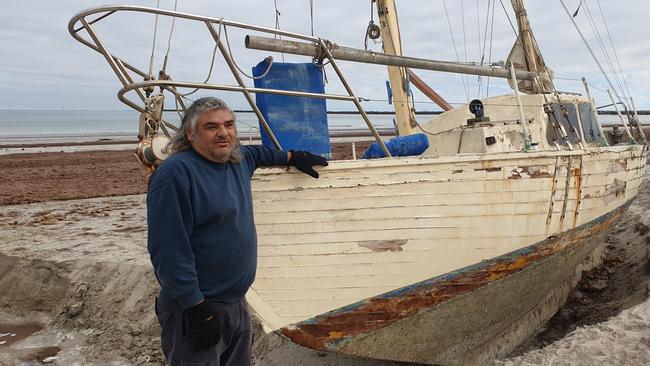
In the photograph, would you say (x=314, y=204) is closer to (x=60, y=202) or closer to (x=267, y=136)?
(x=267, y=136)

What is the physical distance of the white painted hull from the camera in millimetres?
3811

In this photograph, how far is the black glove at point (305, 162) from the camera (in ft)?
11.7

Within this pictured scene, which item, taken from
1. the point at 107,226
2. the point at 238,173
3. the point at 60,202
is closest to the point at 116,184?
the point at 60,202

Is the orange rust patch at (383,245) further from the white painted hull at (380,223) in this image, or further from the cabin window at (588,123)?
the cabin window at (588,123)

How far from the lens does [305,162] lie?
11.7 ft

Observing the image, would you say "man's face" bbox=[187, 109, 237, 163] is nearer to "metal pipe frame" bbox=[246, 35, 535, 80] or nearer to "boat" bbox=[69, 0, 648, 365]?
"boat" bbox=[69, 0, 648, 365]

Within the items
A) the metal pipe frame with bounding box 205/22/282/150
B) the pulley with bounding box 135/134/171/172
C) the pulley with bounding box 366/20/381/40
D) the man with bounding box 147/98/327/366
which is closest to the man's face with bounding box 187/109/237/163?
the man with bounding box 147/98/327/366

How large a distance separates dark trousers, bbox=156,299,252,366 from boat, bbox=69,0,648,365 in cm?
104

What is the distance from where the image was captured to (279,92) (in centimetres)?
363

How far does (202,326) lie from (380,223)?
1.85 meters

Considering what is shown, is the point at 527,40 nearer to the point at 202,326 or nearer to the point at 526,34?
the point at 526,34

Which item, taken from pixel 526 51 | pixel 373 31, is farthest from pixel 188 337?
pixel 526 51

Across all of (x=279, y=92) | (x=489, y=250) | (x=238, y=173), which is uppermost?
(x=279, y=92)

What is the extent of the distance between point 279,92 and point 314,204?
90 cm
